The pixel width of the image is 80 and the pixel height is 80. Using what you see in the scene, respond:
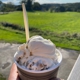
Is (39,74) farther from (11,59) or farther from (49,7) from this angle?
(49,7)

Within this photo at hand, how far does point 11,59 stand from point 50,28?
8.62 ft

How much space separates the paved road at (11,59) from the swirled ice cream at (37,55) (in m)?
2.24

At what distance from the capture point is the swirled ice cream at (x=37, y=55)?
796 millimetres

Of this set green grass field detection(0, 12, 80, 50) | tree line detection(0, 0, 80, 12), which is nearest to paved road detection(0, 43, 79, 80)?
green grass field detection(0, 12, 80, 50)

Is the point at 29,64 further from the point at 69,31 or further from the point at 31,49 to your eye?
the point at 69,31

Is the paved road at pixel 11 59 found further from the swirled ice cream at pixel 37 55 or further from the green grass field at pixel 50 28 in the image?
the swirled ice cream at pixel 37 55

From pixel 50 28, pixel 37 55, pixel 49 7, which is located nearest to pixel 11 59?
pixel 50 28

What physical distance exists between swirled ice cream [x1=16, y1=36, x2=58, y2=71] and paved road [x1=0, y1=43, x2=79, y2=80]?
2.24 metres

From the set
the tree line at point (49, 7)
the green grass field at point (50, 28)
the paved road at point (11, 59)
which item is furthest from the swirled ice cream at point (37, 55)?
the tree line at point (49, 7)

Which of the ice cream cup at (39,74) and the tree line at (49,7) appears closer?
the ice cream cup at (39,74)

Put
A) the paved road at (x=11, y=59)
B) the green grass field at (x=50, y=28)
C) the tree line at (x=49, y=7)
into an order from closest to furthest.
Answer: the paved road at (x=11, y=59) → the green grass field at (x=50, y=28) → the tree line at (x=49, y=7)

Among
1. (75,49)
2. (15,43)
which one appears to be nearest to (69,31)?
(75,49)

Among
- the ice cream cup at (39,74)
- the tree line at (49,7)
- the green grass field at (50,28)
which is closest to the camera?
the ice cream cup at (39,74)

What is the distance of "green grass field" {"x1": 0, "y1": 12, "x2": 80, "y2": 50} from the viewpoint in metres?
4.80
